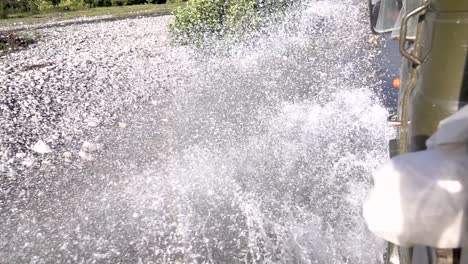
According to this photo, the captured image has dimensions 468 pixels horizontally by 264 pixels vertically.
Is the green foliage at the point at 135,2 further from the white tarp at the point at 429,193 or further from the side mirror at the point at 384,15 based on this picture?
the white tarp at the point at 429,193

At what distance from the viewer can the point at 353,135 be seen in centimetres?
672

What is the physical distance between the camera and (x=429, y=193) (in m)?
1.34

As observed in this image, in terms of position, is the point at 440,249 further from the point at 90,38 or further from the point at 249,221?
the point at 90,38

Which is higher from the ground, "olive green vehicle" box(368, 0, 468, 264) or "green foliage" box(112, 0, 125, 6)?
"olive green vehicle" box(368, 0, 468, 264)

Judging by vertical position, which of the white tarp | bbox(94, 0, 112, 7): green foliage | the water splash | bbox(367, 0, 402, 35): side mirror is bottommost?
the water splash

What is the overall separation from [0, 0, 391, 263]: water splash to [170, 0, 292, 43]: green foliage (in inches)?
120

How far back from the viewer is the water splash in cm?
472

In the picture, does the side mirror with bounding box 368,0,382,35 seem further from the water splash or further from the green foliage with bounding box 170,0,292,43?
the green foliage with bounding box 170,0,292,43

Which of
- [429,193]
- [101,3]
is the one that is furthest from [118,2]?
[429,193]

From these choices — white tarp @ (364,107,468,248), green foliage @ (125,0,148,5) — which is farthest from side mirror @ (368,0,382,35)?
green foliage @ (125,0,148,5)

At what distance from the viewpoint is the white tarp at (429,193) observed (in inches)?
52.7

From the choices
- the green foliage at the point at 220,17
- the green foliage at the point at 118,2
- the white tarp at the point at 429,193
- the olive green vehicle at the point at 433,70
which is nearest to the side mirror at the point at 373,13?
the olive green vehicle at the point at 433,70

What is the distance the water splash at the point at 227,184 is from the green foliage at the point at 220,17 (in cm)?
304

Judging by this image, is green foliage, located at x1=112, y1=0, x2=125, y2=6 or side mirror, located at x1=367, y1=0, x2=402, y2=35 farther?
green foliage, located at x1=112, y1=0, x2=125, y2=6
